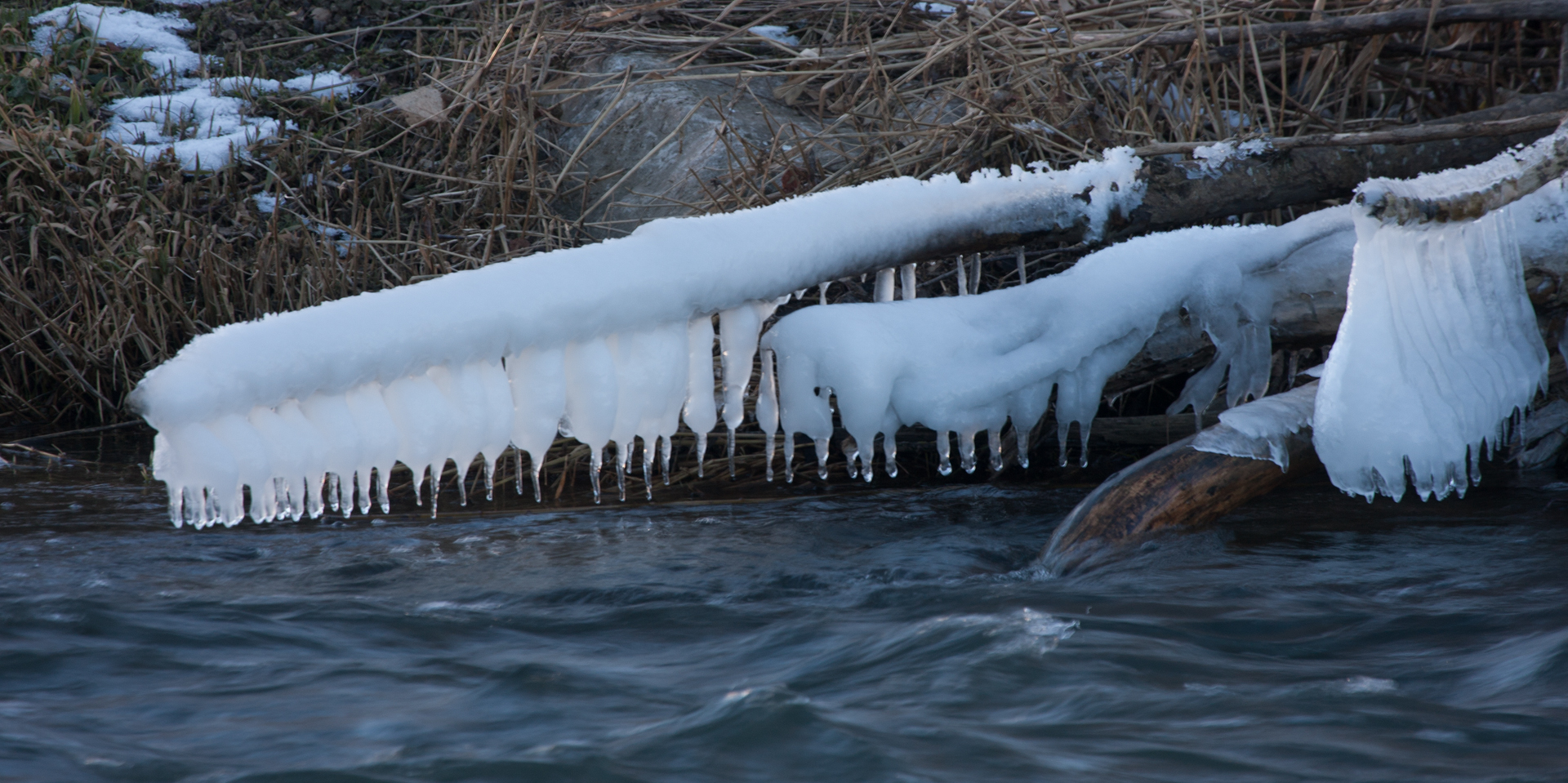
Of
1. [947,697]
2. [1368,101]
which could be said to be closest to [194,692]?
[947,697]

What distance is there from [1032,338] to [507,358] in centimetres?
125

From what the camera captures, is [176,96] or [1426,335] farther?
[176,96]

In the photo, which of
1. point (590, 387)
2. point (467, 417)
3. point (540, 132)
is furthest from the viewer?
point (540, 132)

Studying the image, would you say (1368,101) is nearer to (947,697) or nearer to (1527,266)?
(1527,266)

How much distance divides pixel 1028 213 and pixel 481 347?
1.45 meters

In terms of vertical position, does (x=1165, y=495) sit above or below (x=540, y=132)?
below

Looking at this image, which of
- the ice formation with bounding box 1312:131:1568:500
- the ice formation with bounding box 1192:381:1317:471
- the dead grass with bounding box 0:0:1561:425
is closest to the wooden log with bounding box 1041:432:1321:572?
the ice formation with bounding box 1192:381:1317:471

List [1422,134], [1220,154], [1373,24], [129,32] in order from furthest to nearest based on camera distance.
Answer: [129,32] < [1373,24] < [1220,154] < [1422,134]

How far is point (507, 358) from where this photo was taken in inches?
91.0

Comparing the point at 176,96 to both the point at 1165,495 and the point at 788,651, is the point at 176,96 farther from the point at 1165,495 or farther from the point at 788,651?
the point at 1165,495

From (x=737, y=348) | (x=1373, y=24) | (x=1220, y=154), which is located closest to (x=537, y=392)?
(x=737, y=348)

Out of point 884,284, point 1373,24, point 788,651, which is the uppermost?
point 1373,24

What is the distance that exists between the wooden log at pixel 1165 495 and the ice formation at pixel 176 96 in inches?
175

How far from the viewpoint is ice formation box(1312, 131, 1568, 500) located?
245cm
